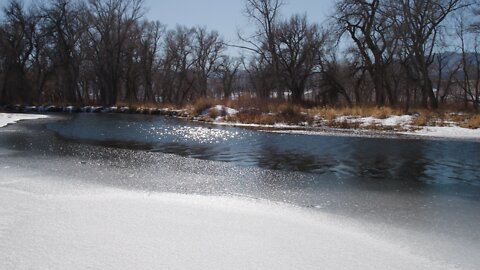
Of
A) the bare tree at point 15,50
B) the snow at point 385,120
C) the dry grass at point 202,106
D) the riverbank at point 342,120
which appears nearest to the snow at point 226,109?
the riverbank at point 342,120

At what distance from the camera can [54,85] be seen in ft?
193

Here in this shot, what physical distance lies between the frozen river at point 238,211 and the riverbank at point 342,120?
6.50m

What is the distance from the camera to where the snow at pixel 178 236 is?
3.29m

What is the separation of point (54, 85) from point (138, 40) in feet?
57.7

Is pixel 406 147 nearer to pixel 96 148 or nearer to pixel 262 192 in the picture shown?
pixel 262 192

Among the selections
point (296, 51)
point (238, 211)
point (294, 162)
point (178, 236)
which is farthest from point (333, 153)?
point (296, 51)

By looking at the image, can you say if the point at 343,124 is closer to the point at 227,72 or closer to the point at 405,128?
the point at 405,128

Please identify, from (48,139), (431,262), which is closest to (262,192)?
(431,262)

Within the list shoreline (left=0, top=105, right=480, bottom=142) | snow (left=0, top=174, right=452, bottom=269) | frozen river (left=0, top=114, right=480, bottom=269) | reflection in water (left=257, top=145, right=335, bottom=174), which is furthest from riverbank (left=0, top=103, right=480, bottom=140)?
snow (left=0, top=174, right=452, bottom=269)

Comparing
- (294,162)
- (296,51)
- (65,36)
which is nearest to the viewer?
(294,162)

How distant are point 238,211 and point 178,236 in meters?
1.23

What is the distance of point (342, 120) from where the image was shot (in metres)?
20.5

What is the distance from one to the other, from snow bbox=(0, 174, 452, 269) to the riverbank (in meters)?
12.4

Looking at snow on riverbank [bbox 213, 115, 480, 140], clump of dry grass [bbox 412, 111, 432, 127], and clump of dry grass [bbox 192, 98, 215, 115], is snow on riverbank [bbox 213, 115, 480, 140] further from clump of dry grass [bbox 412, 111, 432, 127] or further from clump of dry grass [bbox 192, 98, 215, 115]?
clump of dry grass [bbox 192, 98, 215, 115]
